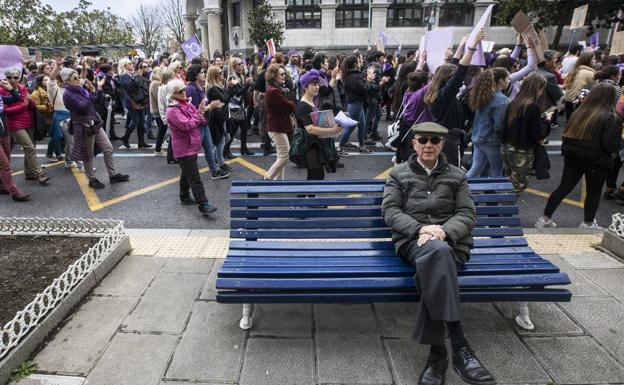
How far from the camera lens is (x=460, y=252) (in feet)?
9.13

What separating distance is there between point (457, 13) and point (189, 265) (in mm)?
41093

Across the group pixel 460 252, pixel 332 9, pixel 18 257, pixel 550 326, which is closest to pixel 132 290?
pixel 18 257

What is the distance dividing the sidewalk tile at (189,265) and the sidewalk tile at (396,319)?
1625 mm

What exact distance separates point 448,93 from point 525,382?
3.12m

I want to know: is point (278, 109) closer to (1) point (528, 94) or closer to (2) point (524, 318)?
(1) point (528, 94)

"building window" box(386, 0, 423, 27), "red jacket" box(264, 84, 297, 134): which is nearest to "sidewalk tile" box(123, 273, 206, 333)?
"red jacket" box(264, 84, 297, 134)

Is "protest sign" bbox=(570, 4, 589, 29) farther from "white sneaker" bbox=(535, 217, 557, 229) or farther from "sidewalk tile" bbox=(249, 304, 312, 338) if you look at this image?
"sidewalk tile" bbox=(249, 304, 312, 338)

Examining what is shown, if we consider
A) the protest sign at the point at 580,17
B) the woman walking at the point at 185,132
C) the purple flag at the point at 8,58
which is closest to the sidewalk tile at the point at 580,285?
the woman walking at the point at 185,132

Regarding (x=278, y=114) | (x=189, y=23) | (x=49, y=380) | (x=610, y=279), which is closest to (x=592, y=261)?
(x=610, y=279)

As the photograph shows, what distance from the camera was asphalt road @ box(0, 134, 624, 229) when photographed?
523 cm

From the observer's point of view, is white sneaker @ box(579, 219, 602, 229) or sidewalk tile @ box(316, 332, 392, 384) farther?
white sneaker @ box(579, 219, 602, 229)

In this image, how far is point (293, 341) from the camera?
2.78 metres

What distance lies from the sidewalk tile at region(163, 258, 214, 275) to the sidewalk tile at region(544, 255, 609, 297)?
3.16 metres

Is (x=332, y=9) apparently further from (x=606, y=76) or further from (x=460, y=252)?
(x=460, y=252)
